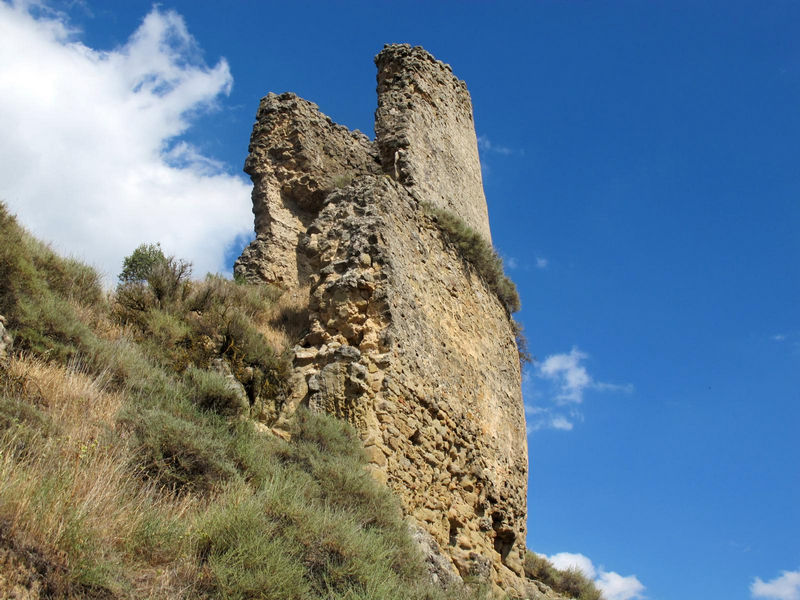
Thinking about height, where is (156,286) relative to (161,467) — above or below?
above

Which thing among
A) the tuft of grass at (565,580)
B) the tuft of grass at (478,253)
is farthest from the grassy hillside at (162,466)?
the tuft of grass at (565,580)

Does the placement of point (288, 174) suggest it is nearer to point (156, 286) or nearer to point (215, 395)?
point (156, 286)

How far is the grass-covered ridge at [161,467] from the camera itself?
3104 mm

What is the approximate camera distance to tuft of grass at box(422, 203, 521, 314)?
28.9ft

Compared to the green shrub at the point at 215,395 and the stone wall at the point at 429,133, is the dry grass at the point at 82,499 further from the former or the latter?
the stone wall at the point at 429,133

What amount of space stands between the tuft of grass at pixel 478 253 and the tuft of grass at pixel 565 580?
500 centimetres

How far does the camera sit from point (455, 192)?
34.2ft

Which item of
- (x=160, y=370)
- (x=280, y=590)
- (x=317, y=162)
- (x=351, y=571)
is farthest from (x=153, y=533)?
(x=317, y=162)

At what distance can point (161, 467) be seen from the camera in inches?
163

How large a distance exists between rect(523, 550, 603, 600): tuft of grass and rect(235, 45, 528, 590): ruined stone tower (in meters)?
3.66

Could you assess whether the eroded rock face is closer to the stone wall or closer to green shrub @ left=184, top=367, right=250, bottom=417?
the stone wall

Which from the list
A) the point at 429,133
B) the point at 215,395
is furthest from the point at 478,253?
the point at 215,395

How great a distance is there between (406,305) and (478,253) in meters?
2.60

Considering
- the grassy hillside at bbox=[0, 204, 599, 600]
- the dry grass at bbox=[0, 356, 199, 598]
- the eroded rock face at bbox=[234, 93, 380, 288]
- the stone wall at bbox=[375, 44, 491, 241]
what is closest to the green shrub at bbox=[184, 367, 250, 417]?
the grassy hillside at bbox=[0, 204, 599, 600]
